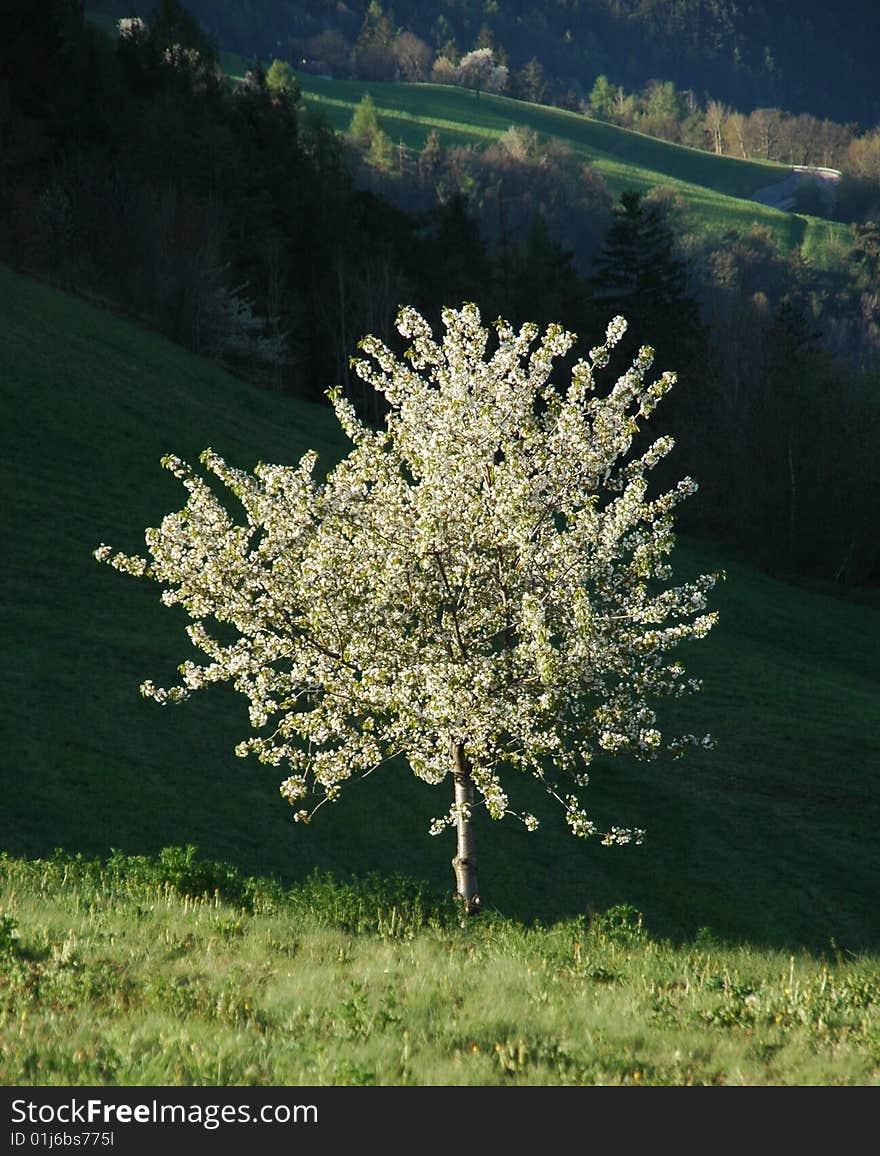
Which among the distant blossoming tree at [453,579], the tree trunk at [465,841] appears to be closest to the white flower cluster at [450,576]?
the distant blossoming tree at [453,579]

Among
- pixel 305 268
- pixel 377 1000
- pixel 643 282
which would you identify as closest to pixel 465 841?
pixel 377 1000

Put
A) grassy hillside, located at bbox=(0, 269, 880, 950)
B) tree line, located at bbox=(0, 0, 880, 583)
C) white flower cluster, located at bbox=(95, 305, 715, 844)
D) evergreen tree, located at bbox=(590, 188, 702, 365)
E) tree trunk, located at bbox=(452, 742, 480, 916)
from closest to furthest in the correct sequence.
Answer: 1. white flower cluster, located at bbox=(95, 305, 715, 844)
2. tree trunk, located at bbox=(452, 742, 480, 916)
3. grassy hillside, located at bbox=(0, 269, 880, 950)
4. tree line, located at bbox=(0, 0, 880, 583)
5. evergreen tree, located at bbox=(590, 188, 702, 365)

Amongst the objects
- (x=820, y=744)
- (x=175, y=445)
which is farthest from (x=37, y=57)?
(x=820, y=744)

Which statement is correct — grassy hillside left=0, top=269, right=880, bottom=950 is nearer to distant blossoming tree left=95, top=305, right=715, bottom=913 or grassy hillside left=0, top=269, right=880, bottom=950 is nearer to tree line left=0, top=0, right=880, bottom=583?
distant blossoming tree left=95, top=305, right=715, bottom=913

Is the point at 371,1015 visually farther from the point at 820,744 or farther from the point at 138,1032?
the point at 820,744

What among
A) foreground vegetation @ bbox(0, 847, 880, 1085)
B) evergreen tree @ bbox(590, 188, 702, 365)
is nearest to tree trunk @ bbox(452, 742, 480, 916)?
foreground vegetation @ bbox(0, 847, 880, 1085)

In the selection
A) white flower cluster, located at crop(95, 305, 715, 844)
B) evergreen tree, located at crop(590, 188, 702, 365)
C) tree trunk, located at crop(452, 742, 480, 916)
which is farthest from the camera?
evergreen tree, located at crop(590, 188, 702, 365)

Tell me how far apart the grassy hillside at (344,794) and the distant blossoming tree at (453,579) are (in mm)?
6984

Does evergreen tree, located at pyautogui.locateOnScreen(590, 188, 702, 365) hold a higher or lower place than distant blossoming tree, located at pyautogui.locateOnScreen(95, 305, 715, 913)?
lower

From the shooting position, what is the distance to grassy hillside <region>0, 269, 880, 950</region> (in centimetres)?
2375

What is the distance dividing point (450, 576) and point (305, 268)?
280ft

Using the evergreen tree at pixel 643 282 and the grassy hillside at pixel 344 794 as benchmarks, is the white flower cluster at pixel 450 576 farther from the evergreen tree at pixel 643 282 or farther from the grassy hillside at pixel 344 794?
the evergreen tree at pixel 643 282

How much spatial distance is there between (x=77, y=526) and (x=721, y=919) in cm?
2729

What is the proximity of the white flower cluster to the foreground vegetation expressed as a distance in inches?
106
